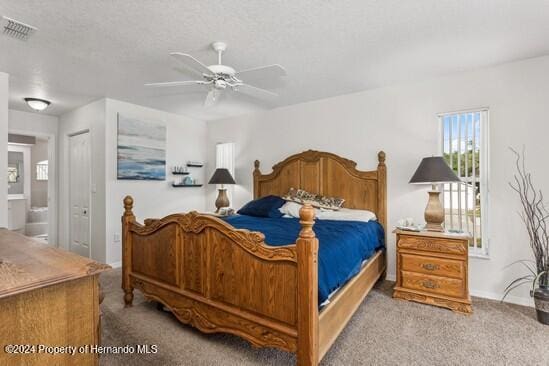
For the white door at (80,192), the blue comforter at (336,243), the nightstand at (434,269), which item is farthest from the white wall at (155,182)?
the nightstand at (434,269)

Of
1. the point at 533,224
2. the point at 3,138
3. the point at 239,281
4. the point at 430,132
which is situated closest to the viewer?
the point at 239,281

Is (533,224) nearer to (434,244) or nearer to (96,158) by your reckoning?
(434,244)

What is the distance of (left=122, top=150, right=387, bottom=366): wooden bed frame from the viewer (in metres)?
1.59

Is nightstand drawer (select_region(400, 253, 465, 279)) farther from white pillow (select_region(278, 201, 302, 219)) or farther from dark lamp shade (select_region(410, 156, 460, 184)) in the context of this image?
white pillow (select_region(278, 201, 302, 219))

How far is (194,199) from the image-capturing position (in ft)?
16.8

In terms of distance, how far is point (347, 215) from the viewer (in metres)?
3.27

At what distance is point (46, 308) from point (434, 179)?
118 inches

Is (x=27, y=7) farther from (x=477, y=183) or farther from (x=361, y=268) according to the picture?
(x=477, y=183)

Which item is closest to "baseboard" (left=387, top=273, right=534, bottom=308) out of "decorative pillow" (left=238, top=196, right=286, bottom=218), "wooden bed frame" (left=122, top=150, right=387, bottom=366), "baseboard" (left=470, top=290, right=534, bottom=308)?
"baseboard" (left=470, top=290, right=534, bottom=308)

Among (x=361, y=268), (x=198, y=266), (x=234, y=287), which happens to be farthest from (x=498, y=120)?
(x=198, y=266)

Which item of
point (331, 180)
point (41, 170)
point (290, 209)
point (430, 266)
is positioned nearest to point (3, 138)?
point (290, 209)

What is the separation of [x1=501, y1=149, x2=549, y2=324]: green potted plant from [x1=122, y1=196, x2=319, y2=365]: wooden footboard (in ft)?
7.50

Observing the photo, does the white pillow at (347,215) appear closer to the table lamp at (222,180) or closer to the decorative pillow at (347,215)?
the decorative pillow at (347,215)

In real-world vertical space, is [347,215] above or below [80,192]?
below
